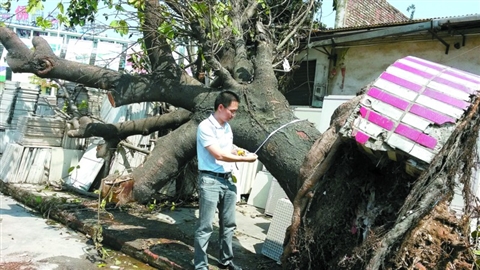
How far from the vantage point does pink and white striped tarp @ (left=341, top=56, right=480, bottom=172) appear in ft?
9.65

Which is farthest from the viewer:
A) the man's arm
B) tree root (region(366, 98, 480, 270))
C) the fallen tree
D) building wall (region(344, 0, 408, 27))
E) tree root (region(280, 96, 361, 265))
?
building wall (region(344, 0, 408, 27))

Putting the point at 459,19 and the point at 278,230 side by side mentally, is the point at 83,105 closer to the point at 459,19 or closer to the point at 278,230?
the point at 278,230

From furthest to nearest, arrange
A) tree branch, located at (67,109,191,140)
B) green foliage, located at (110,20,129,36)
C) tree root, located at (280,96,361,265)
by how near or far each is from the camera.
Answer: tree branch, located at (67,109,191,140) → green foliage, located at (110,20,129,36) → tree root, located at (280,96,361,265)

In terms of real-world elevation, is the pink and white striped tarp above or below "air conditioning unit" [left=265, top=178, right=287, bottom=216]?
above

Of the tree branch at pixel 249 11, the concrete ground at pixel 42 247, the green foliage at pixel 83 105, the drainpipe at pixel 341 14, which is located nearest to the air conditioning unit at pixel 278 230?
the concrete ground at pixel 42 247

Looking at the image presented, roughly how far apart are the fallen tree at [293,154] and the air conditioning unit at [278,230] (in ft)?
1.66

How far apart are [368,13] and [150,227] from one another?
9827 millimetres

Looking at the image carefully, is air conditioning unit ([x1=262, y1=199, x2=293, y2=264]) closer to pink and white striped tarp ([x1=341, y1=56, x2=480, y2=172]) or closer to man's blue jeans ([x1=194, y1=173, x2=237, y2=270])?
man's blue jeans ([x1=194, y1=173, x2=237, y2=270])

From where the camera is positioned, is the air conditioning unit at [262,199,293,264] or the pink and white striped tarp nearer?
the pink and white striped tarp

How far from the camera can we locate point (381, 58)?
8555 millimetres

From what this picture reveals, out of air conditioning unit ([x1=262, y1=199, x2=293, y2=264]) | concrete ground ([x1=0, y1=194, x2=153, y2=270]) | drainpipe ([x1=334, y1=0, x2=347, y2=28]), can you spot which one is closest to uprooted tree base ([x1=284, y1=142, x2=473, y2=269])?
air conditioning unit ([x1=262, y1=199, x2=293, y2=264])

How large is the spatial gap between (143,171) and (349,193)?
9.23ft

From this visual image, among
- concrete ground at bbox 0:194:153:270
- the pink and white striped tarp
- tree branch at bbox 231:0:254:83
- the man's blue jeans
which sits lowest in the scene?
concrete ground at bbox 0:194:153:270

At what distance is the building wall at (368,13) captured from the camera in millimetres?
11781
